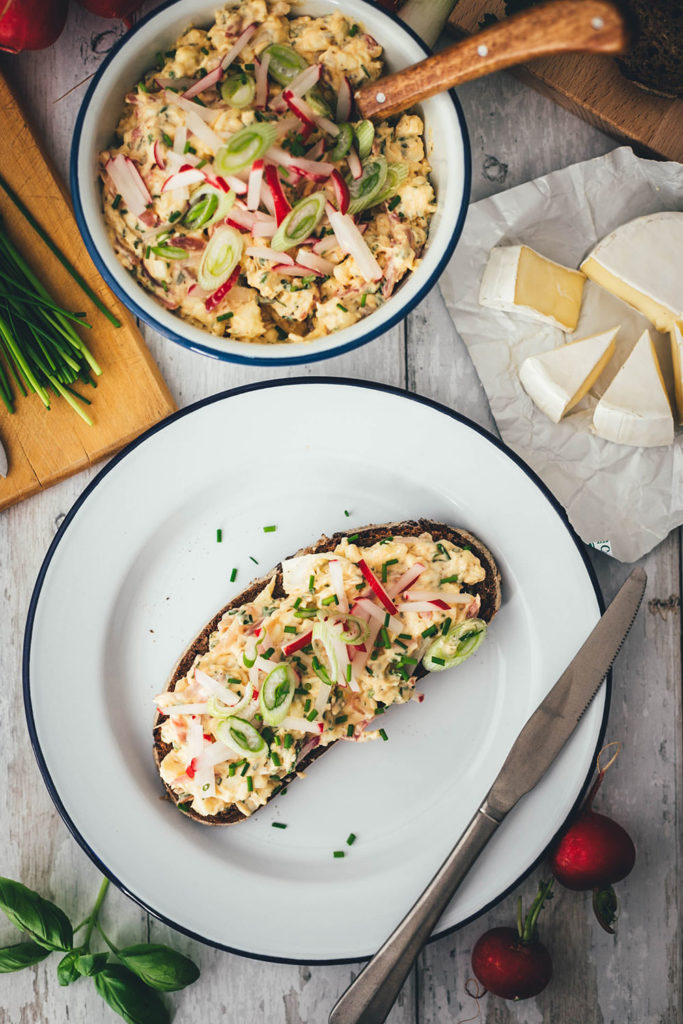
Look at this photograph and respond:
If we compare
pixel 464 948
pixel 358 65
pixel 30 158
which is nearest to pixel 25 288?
pixel 30 158

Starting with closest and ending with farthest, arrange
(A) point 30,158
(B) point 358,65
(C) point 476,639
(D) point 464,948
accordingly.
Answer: (B) point 358,65, (C) point 476,639, (A) point 30,158, (D) point 464,948

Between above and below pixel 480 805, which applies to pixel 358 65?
above

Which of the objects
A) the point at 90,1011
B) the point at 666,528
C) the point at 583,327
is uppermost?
the point at 583,327

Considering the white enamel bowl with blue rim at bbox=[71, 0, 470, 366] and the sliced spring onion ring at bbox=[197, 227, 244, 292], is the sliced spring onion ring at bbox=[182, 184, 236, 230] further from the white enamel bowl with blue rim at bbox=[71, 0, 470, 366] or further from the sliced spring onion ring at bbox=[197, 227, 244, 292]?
the white enamel bowl with blue rim at bbox=[71, 0, 470, 366]

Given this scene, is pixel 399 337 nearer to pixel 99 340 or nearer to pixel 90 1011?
pixel 99 340

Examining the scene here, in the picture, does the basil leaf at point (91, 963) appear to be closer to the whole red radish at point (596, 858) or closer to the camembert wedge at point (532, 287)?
the whole red radish at point (596, 858)

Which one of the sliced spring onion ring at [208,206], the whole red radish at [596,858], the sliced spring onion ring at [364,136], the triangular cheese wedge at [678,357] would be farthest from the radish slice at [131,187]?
the whole red radish at [596,858]
